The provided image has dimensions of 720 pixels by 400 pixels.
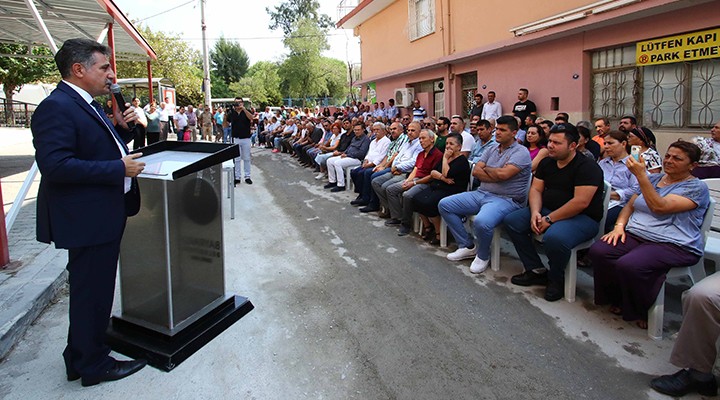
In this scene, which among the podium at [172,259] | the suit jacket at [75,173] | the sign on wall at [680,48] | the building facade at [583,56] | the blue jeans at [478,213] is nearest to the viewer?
the suit jacket at [75,173]

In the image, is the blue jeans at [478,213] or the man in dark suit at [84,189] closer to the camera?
the man in dark suit at [84,189]

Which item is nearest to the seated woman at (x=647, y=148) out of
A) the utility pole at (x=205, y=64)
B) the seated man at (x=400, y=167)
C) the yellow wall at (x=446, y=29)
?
the seated man at (x=400, y=167)

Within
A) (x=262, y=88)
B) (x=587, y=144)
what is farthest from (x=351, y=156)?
(x=262, y=88)

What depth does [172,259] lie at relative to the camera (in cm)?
315

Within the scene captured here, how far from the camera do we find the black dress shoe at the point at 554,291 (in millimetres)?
4215

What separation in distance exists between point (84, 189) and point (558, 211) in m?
3.65

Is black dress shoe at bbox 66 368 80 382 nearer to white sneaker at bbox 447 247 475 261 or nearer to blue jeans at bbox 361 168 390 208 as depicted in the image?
white sneaker at bbox 447 247 475 261

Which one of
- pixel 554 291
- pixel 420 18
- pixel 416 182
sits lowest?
pixel 554 291

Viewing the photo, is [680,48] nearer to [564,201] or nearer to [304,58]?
[564,201]

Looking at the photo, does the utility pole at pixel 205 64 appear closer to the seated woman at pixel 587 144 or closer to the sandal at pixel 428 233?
the sandal at pixel 428 233

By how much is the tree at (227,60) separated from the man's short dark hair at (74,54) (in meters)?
59.6

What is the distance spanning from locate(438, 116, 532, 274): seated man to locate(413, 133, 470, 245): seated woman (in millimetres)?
358

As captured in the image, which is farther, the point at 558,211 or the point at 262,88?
the point at 262,88

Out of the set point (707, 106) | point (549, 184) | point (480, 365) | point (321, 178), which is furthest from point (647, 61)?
point (480, 365)
